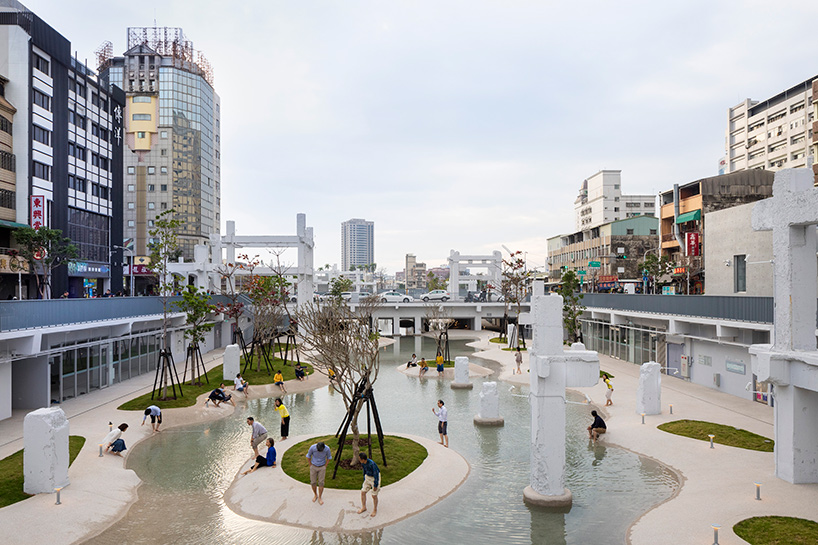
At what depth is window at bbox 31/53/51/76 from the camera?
43656mm

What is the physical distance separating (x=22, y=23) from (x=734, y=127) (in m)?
93.1

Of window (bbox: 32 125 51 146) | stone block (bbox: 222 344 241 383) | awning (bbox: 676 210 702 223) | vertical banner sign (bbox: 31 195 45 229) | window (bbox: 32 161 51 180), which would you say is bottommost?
stone block (bbox: 222 344 241 383)

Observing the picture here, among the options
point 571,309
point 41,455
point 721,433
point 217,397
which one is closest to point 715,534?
point 721,433

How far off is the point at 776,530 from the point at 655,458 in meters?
6.26

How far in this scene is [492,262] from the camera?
250 feet

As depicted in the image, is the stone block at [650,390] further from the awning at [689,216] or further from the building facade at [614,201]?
the building facade at [614,201]

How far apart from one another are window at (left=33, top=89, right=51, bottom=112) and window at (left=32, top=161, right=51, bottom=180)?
4.92 metres

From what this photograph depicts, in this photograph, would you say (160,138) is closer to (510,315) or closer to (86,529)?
(510,315)

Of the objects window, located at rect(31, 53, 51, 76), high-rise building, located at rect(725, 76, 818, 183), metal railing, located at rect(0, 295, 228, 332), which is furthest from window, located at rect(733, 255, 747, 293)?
window, located at rect(31, 53, 51, 76)

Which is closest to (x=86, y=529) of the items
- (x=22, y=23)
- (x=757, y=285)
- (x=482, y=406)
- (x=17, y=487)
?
(x=17, y=487)

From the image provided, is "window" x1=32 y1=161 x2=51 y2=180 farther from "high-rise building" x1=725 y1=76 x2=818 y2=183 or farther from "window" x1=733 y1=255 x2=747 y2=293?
"high-rise building" x1=725 y1=76 x2=818 y2=183

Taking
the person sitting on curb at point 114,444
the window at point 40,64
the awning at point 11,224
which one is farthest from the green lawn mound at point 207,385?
the window at point 40,64

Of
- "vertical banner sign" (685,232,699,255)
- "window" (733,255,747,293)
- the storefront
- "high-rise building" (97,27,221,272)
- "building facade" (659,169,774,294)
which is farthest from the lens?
"high-rise building" (97,27,221,272)

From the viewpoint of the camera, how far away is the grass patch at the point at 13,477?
47.6 ft
